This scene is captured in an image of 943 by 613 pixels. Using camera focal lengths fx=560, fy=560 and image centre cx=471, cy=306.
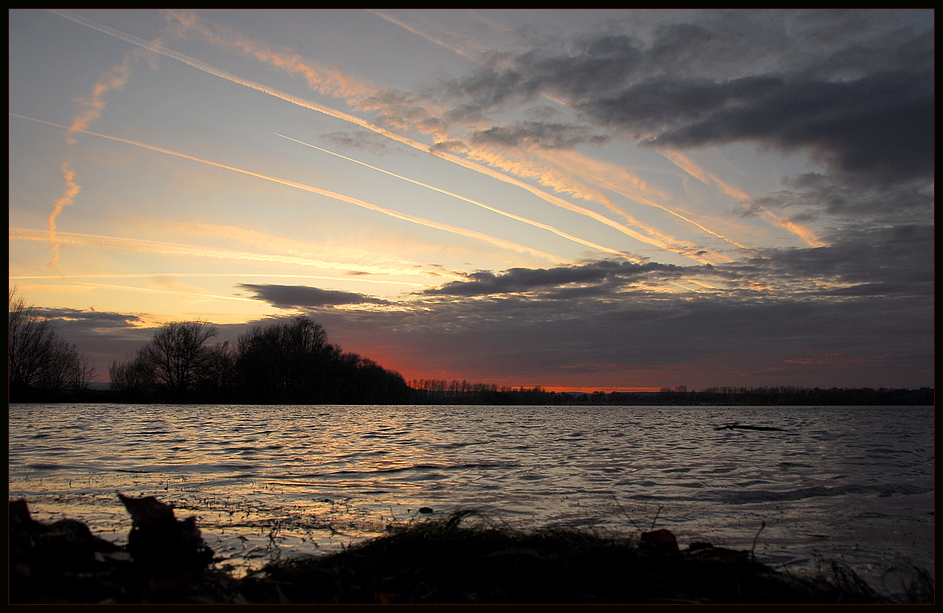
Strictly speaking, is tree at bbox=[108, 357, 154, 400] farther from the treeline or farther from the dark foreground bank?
the dark foreground bank

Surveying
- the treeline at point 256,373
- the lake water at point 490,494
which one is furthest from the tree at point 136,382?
the lake water at point 490,494

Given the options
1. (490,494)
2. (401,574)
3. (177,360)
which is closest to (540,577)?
(401,574)

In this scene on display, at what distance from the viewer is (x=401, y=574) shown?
6.44 m

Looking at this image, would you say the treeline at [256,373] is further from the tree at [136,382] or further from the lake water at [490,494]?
the lake water at [490,494]

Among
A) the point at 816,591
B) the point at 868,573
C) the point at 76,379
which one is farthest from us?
the point at 76,379

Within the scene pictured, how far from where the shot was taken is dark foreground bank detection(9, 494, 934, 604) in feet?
17.0

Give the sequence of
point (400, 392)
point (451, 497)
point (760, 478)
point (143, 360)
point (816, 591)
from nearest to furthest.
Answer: point (816, 591) < point (451, 497) < point (760, 478) < point (143, 360) < point (400, 392)

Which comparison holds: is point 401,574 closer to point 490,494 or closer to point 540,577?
point 540,577

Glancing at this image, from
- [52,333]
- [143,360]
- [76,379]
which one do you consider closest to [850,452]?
[52,333]

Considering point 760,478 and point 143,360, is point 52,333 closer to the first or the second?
point 143,360

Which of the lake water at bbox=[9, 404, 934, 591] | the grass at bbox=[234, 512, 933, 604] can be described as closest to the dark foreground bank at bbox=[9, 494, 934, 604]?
the grass at bbox=[234, 512, 933, 604]

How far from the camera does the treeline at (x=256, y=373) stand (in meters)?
93.6

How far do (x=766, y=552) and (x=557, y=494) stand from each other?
5.36 m

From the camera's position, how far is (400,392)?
452 ft
